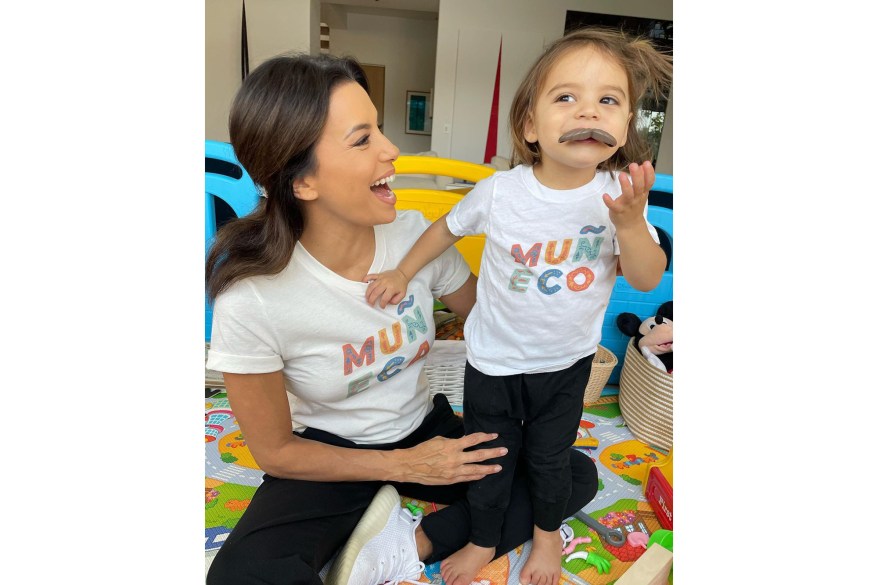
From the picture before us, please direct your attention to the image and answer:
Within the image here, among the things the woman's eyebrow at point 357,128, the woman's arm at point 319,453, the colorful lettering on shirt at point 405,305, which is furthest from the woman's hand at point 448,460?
the woman's eyebrow at point 357,128

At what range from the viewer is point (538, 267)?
919mm

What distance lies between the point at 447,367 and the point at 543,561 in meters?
0.61

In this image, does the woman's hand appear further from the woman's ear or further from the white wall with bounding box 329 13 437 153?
the white wall with bounding box 329 13 437 153

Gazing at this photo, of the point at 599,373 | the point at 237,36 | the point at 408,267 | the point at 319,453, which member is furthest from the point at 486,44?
the point at 319,453

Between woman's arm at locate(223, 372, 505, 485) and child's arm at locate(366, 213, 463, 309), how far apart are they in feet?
0.79

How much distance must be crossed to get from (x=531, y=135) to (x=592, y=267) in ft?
0.80

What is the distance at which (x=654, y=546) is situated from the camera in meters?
1.05

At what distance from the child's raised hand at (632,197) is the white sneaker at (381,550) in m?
0.72

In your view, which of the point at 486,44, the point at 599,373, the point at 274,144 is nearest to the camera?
the point at 274,144

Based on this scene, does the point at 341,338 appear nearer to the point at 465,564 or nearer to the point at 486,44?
the point at 465,564

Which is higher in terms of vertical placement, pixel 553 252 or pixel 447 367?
pixel 553 252

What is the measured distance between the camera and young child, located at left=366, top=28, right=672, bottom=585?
813mm

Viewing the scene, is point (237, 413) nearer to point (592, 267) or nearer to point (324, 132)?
point (324, 132)
